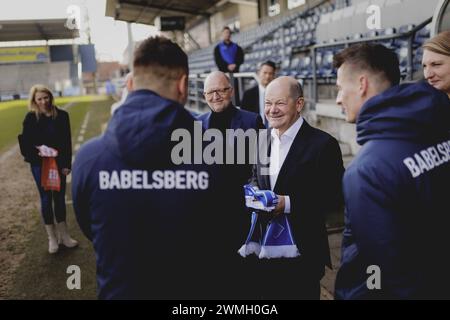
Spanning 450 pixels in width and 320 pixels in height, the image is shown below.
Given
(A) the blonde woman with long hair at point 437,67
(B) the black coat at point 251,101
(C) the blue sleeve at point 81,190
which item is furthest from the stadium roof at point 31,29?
(C) the blue sleeve at point 81,190

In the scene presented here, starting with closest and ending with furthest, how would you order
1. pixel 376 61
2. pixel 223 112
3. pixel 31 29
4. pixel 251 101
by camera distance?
pixel 376 61, pixel 223 112, pixel 251 101, pixel 31 29

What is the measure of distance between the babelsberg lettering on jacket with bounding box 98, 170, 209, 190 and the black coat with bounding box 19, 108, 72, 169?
3.42 m

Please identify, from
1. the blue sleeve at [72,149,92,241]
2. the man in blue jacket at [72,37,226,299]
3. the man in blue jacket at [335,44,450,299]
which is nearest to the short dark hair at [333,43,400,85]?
the man in blue jacket at [335,44,450,299]

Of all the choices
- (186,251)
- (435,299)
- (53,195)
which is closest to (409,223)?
(435,299)

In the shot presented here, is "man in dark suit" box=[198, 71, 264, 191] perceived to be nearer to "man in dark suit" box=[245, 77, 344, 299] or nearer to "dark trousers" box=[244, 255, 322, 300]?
"man in dark suit" box=[245, 77, 344, 299]

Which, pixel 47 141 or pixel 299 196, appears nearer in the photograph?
pixel 299 196

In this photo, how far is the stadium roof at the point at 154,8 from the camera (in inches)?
1359

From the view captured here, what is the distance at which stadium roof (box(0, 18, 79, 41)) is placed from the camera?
71.4 ft

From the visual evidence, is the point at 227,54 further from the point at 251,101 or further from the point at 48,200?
the point at 48,200

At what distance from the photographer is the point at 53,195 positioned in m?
4.68

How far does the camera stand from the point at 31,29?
2406cm

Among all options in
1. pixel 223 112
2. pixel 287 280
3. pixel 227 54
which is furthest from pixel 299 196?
pixel 227 54

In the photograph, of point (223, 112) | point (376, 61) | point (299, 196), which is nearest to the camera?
point (376, 61)

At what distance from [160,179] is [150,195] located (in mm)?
67
